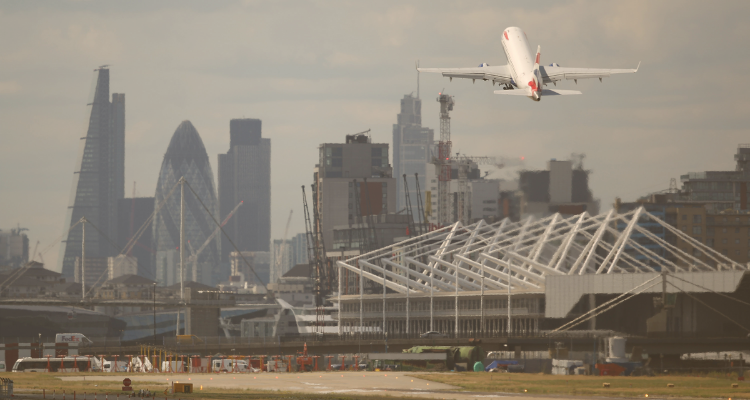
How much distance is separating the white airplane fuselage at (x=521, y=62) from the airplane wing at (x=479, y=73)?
1.05m

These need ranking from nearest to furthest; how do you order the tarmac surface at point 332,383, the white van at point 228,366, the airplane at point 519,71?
the tarmac surface at point 332,383 → the airplane at point 519,71 → the white van at point 228,366

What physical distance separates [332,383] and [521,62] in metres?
42.2

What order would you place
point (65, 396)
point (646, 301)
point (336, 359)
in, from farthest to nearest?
point (646, 301), point (336, 359), point (65, 396)

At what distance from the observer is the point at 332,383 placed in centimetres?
11456

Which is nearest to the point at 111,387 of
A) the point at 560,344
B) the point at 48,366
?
the point at 48,366

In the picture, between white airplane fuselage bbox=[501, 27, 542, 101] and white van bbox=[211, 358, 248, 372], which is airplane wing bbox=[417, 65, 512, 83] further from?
white van bbox=[211, 358, 248, 372]

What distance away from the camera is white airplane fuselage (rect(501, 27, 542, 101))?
4702 inches

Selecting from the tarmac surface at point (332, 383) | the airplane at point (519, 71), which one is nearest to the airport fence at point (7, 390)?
the tarmac surface at point (332, 383)

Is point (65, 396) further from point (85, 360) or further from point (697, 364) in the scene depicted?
point (697, 364)

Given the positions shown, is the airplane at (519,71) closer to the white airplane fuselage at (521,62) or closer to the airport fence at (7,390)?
the white airplane fuselage at (521,62)

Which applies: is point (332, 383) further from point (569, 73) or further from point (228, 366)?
point (569, 73)

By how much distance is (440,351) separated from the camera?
516ft

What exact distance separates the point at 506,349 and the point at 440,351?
94.5ft

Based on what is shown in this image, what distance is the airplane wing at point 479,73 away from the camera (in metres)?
128
